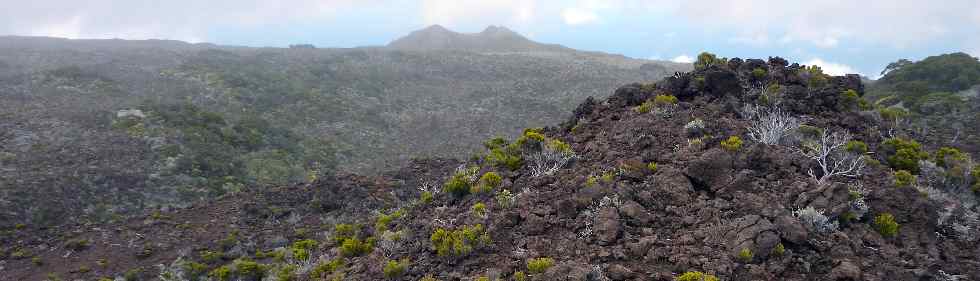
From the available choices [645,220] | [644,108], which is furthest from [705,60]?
[645,220]

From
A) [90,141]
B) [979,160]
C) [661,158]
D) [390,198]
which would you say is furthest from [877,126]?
[90,141]

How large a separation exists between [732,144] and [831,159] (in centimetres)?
148

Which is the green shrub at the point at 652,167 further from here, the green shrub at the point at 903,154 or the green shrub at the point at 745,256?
the green shrub at the point at 903,154

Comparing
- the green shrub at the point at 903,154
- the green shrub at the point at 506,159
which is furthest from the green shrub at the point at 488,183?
the green shrub at the point at 903,154

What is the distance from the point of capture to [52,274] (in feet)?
40.9

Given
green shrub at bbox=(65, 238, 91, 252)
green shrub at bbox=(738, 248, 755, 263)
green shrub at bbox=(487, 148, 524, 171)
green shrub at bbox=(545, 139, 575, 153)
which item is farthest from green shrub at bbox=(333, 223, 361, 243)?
green shrub at bbox=(738, 248, 755, 263)

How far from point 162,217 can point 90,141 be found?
28.4 ft

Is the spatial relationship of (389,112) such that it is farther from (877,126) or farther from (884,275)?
(884,275)

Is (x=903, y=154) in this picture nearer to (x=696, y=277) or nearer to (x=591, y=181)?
(x=591, y=181)

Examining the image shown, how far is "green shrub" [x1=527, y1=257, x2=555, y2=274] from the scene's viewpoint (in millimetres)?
6852

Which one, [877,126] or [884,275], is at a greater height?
[877,126]

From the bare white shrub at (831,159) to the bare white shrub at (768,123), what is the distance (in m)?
0.41

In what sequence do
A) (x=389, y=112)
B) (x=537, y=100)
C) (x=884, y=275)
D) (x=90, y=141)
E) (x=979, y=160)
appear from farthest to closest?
1. (x=537, y=100)
2. (x=389, y=112)
3. (x=90, y=141)
4. (x=979, y=160)
5. (x=884, y=275)

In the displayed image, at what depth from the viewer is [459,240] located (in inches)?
319
